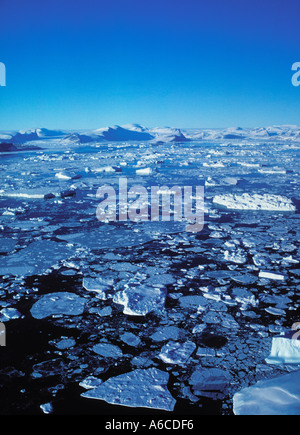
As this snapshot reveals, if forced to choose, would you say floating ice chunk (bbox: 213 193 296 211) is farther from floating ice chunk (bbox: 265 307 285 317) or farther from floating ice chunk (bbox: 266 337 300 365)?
floating ice chunk (bbox: 266 337 300 365)

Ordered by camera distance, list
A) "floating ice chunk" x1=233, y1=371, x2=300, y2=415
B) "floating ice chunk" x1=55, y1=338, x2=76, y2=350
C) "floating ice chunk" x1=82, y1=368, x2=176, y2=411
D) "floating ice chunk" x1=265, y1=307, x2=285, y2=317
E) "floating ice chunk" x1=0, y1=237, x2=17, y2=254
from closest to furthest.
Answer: "floating ice chunk" x1=233, y1=371, x2=300, y2=415, "floating ice chunk" x1=82, y1=368, x2=176, y2=411, "floating ice chunk" x1=55, y1=338, x2=76, y2=350, "floating ice chunk" x1=265, y1=307, x2=285, y2=317, "floating ice chunk" x1=0, y1=237, x2=17, y2=254

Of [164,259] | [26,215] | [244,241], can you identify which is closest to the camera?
[164,259]

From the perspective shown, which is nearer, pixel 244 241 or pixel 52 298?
pixel 52 298

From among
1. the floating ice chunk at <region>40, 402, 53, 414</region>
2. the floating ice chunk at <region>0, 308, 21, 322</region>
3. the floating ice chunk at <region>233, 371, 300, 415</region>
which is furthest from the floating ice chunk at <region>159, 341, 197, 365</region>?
the floating ice chunk at <region>0, 308, 21, 322</region>

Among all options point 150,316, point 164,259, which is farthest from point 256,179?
point 150,316
